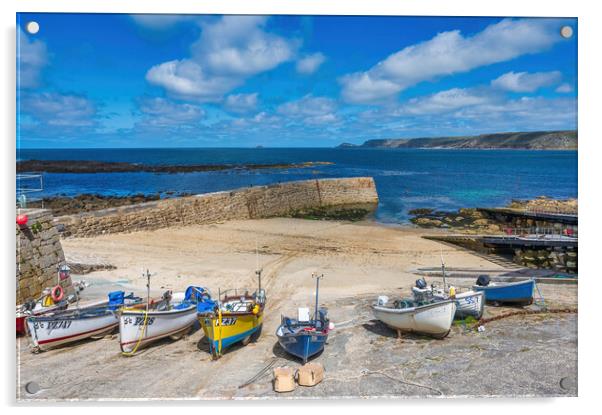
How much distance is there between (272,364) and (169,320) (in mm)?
1737

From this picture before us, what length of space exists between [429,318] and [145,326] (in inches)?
150

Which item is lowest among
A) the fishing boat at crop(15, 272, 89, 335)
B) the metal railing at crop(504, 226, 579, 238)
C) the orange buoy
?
the fishing boat at crop(15, 272, 89, 335)

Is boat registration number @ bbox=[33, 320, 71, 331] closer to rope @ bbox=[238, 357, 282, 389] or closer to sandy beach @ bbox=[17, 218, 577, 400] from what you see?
sandy beach @ bbox=[17, 218, 577, 400]

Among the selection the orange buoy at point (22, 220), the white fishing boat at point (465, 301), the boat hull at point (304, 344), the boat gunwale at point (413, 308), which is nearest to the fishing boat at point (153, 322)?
the boat hull at point (304, 344)

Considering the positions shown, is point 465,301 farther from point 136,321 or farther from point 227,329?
point 136,321

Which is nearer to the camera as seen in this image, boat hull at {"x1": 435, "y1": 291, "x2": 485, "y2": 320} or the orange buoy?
the orange buoy

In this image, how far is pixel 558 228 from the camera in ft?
51.8

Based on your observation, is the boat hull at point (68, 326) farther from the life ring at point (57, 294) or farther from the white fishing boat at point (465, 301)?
the white fishing boat at point (465, 301)

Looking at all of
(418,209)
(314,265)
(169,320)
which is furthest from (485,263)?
(418,209)

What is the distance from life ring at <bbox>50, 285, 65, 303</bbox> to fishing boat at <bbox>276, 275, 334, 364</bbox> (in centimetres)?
318

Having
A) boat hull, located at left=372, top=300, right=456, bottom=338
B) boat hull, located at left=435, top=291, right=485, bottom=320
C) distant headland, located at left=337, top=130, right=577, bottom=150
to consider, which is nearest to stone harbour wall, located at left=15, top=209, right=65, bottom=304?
boat hull, located at left=372, top=300, right=456, bottom=338

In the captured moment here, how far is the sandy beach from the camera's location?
5137 mm

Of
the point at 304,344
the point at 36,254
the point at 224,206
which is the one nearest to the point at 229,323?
the point at 304,344
